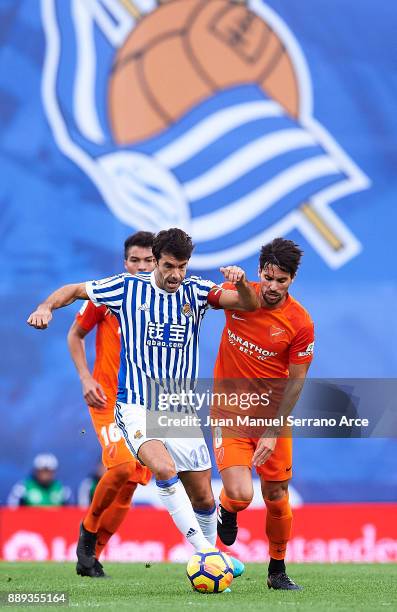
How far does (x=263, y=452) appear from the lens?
7836 mm

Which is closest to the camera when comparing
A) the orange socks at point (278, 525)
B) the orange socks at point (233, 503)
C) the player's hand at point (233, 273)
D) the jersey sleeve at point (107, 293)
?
the player's hand at point (233, 273)

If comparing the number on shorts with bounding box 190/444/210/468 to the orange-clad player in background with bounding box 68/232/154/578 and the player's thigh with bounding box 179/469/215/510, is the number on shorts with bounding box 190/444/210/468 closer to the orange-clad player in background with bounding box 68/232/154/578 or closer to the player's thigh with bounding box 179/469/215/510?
the player's thigh with bounding box 179/469/215/510

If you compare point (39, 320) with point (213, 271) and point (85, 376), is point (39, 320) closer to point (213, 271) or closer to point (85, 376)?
point (85, 376)

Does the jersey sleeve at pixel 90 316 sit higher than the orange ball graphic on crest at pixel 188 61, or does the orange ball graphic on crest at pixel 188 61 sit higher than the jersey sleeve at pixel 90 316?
the orange ball graphic on crest at pixel 188 61

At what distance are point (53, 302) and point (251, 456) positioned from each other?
1.76m

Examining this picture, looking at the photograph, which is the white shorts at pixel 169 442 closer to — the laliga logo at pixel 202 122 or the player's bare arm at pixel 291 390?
the player's bare arm at pixel 291 390

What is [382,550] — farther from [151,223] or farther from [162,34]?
[162,34]

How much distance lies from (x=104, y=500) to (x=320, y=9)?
964cm

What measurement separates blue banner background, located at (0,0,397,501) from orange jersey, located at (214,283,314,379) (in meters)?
7.74

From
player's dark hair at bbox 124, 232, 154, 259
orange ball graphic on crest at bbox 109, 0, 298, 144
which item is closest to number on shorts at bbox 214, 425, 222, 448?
player's dark hair at bbox 124, 232, 154, 259

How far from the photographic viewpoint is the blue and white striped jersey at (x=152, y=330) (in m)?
7.77

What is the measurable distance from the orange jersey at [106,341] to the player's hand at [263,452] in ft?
5.85

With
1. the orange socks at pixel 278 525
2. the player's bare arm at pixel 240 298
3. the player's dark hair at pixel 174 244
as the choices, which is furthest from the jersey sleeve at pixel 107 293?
the orange socks at pixel 278 525

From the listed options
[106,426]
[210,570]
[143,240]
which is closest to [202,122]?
[143,240]
